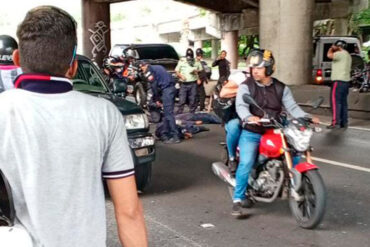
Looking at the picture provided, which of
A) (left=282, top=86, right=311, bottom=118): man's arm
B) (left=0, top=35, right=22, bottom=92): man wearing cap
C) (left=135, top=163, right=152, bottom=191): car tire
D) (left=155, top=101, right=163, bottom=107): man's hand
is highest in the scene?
(left=0, top=35, right=22, bottom=92): man wearing cap

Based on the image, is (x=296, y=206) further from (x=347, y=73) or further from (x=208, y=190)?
(x=347, y=73)

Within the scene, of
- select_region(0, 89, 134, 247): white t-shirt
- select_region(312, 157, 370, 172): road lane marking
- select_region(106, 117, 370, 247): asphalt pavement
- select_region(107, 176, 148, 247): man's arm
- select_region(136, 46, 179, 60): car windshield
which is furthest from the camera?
select_region(136, 46, 179, 60): car windshield

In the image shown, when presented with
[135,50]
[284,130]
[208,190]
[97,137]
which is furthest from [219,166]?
[135,50]

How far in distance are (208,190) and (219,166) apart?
0.79m

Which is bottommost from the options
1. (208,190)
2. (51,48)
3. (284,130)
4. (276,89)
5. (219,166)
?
(208,190)

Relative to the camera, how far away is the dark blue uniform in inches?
433

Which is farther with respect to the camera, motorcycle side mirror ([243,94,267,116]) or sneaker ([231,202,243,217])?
sneaker ([231,202,243,217])

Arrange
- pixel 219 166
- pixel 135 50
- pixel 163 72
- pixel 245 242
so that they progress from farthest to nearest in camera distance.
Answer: pixel 135 50
pixel 163 72
pixel 219 166
pixel 245 242

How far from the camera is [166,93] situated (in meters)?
11.0

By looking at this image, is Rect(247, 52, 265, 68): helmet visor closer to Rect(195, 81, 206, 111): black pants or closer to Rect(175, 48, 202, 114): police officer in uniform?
Rect(175, 48, 202, 114): police officer in uniform

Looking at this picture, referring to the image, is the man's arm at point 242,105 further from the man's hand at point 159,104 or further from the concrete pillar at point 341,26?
the concrete pillar at point 341,26

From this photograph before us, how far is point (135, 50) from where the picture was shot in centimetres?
1931

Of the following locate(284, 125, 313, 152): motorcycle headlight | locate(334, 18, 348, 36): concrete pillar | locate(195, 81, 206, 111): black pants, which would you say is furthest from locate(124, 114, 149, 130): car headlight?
locate(334, 18, 348, 36): concrete pillar

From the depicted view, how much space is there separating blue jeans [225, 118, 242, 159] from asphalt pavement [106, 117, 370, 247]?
66 centimetres
